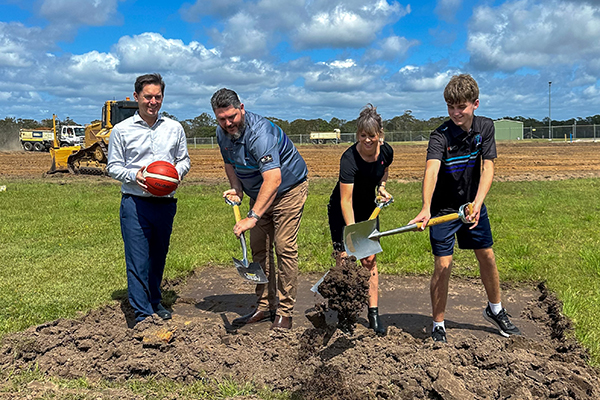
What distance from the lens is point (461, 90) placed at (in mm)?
4242

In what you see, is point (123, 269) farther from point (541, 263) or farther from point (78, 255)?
point (541, 263)

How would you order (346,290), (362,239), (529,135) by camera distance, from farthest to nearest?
(529,135)
(362,239)
(346,290)

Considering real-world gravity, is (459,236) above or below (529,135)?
below

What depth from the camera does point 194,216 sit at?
1150 centimetres

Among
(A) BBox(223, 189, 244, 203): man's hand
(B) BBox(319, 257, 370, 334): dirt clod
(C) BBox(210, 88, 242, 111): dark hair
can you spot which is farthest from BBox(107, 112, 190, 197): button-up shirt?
(B) BBox(319, 257, 370, 334): dirt clod

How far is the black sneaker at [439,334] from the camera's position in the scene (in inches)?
181

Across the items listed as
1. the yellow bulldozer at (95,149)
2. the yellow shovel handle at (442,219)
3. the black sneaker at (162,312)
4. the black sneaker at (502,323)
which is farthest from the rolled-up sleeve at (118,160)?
the yellow bulldozer at (95,149)

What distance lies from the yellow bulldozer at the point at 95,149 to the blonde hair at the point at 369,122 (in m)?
17.8

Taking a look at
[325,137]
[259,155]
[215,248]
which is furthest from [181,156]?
[325,137]

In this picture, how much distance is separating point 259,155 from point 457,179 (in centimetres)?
176

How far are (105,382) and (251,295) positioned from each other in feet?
8.83

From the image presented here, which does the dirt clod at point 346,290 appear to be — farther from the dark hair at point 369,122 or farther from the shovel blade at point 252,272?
the dark hair at point 369,122

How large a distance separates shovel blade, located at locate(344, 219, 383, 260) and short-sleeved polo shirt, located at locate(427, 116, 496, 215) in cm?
69

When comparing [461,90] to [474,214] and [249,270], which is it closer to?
[474,214]
